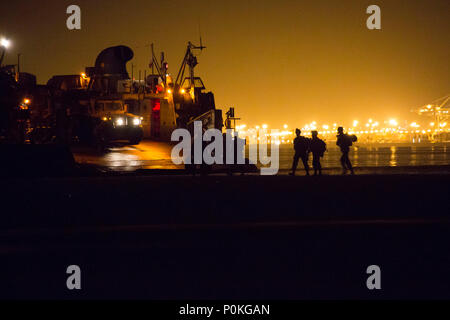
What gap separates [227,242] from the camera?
8.48 m

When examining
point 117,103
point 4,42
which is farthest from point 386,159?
point 4,42

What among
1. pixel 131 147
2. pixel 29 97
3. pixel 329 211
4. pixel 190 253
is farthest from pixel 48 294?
A: pixel 29 97

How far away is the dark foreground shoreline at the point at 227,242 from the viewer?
19.9ft

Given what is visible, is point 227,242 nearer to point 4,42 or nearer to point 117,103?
point 117,103

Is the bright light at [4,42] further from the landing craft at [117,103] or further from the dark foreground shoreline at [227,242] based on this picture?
the dark foreground shoreline at [227,242]

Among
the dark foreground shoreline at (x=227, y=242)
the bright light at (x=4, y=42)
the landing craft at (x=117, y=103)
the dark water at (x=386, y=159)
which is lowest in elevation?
the dark foreground shoreline at (x=227, y=242)

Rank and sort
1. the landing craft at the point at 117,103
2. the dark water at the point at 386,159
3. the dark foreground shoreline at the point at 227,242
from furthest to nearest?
the landing craft at the point at 117,103 < the dark water at the point at 386,159 < the dark foreground shoreline at the point at 227,242

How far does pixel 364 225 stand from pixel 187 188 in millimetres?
7094

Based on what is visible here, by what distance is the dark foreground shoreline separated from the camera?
19.9ft

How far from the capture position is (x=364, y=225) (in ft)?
32.0

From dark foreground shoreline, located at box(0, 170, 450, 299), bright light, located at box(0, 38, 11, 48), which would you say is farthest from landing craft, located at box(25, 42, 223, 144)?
dark foreground shoreline, located at box(0, 170, 450, 299)

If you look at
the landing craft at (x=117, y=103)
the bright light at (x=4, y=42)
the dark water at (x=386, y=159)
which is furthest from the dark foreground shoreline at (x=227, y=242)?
the bright light at (x=4, y=42)

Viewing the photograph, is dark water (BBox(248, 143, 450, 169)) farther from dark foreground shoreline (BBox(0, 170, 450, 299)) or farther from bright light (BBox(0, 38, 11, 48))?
bright light (BBox(0, 38, 11, 48))
